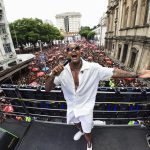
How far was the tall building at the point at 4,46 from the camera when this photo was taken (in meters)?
24.4

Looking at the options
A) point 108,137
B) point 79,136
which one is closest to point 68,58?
point 79,136

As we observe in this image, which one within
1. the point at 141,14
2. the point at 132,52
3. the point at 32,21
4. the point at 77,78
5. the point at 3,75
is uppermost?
the point at 32,21

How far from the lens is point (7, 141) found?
101 inches

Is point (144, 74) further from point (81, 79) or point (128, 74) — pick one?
point (81, 79)

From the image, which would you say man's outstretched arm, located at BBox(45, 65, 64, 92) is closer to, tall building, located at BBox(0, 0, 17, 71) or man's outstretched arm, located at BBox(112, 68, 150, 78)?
man's outstretched arm, located at BBox(112, 68, 150, 78)

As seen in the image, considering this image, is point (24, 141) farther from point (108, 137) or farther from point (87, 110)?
point (108, 137)

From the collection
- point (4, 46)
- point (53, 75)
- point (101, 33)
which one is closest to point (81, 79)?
point (53, 75)

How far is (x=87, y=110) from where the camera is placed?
224 cm

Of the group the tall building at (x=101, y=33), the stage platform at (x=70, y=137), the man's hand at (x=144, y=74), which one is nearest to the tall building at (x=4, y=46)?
the stage platform at (x=70, y=137)

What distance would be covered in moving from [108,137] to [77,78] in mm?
1539

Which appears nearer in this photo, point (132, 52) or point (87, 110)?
point (87, 110)

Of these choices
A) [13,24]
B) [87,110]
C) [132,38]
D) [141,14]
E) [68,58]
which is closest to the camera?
[68,58]

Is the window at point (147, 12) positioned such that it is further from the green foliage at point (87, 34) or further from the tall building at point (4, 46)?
the green foliage at point (87, 34)

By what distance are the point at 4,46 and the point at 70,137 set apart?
27896 millimetres
